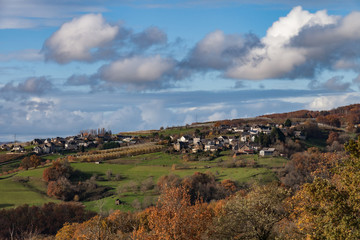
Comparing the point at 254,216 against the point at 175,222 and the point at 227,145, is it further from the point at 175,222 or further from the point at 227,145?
the point at 227,145

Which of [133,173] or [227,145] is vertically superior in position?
[227,145]

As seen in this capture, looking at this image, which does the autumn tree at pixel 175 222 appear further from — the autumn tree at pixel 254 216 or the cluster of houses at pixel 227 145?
the cluster of houses at pixel 227 145

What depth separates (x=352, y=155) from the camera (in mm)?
26359

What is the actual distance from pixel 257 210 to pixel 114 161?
107 meters

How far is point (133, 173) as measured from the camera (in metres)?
124

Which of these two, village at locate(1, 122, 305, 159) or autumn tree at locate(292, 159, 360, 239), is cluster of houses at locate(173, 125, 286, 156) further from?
autumn tree at locate(292, 159, 360, 239)

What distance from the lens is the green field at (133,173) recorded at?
334 feet

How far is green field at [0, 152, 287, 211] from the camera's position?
101875 millimetres

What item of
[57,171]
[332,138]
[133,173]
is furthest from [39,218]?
[332,138]

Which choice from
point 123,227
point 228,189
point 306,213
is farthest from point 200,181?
point 306,213

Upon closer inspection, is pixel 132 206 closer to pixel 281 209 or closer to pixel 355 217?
pixel 281 209

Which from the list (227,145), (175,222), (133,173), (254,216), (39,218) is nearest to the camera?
(175,222)

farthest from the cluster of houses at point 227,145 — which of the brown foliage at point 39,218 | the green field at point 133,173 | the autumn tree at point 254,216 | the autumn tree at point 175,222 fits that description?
the autumn tree at point 254,216

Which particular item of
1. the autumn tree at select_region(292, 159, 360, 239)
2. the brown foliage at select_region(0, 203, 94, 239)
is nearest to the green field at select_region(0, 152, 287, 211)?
the brown foliage at select_region(0, 203, 94, 239)
